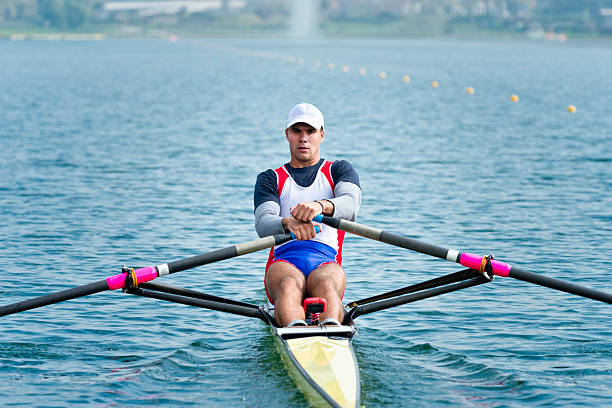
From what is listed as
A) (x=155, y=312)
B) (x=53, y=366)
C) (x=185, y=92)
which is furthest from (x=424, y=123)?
(x=53, y=366)

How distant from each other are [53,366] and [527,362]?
17.2 ft

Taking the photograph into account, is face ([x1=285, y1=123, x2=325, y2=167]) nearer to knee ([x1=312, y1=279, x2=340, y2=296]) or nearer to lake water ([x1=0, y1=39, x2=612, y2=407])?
knee ([x1=312, y1=279, x2=340, y2=296])

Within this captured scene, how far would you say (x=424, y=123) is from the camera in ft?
125

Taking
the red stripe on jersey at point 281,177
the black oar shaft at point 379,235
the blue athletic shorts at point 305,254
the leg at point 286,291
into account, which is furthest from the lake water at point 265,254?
the red stripe on jersey at point 281,177

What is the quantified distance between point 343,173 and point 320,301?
1.56 metres

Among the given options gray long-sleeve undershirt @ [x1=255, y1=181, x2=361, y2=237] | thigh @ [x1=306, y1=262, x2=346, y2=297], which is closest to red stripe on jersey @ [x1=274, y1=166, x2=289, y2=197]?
gray long-sleeve undershirt @ [x1=255, y1=181, x2=361, y2=237]

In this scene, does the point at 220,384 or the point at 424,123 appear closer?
the point at 220,384

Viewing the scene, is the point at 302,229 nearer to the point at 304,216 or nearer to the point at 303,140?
the point at 304,216

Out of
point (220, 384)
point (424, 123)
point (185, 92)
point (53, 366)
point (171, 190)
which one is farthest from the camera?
point (185, 92)

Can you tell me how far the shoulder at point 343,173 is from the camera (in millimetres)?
9703

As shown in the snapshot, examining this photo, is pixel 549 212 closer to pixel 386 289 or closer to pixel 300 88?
pixel 386 289

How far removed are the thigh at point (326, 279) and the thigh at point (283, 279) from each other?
98 millimetres

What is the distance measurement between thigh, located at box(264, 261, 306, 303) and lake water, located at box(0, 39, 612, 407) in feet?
2.87

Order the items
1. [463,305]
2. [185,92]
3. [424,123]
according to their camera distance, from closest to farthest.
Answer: [463,305], [424,123], [185,92]
